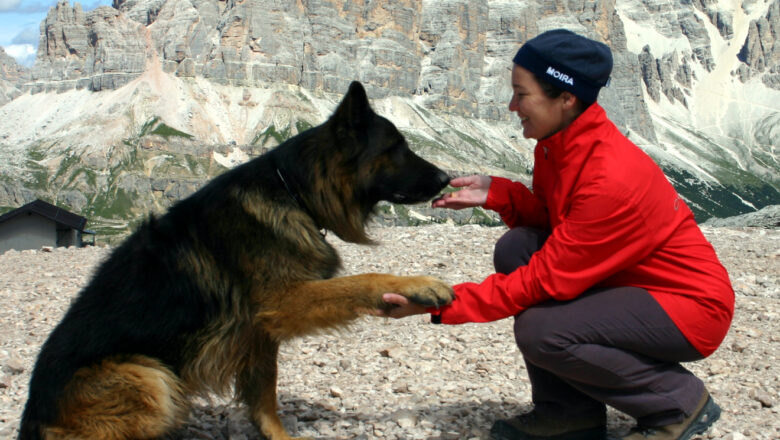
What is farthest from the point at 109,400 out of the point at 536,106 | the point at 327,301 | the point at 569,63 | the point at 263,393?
the point at 569,63

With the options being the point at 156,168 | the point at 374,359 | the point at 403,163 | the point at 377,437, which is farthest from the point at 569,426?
the point at 156,168

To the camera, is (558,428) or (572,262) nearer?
(572,262)

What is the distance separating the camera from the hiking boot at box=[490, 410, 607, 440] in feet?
13.5

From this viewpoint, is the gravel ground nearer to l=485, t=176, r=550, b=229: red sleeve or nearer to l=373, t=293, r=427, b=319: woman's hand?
l=373, t=293, r=427, b=319: woman's hand

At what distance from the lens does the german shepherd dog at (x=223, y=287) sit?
3.80 m

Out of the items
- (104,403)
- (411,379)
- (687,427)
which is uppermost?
(687,427)

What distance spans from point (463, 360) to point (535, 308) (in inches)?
110

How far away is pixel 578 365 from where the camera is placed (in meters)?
3.63

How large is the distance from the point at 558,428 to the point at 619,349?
86 centimetres

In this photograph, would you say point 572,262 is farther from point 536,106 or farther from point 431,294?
point 536,106

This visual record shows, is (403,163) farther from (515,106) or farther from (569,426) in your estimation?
(569,426)

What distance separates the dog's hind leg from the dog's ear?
6.63 feet

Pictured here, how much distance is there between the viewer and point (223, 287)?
399 centimetres

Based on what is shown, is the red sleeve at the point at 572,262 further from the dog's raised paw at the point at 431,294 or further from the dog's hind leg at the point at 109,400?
the dog's hind leg at the point at 109,400
